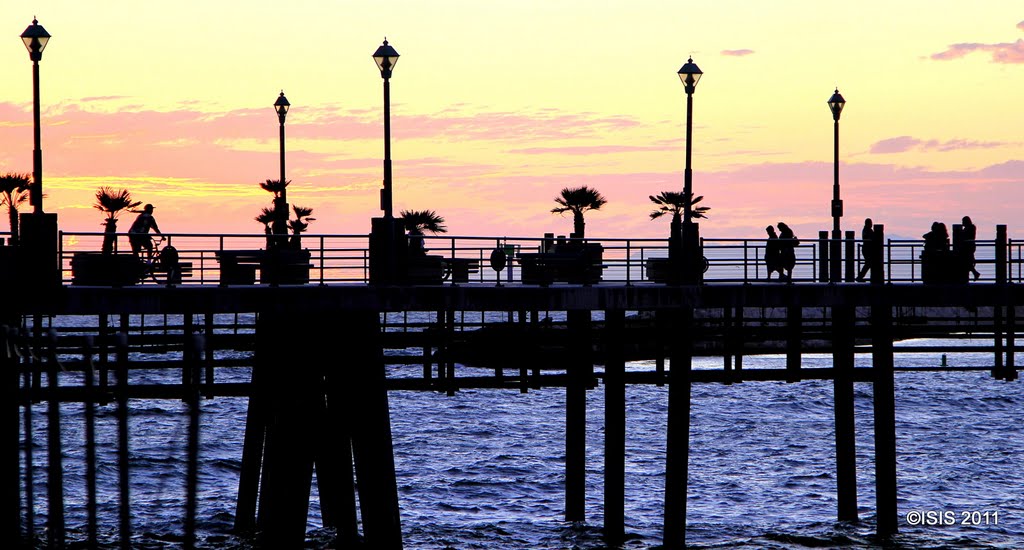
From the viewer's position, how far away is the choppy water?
30719 millimetres

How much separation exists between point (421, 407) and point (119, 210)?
33.9 metres

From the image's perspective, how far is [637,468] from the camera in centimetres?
4319

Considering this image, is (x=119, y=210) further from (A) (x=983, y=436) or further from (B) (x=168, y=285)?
(A) (x=983, y=436)

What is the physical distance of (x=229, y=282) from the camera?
24406 mm

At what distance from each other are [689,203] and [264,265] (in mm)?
9499

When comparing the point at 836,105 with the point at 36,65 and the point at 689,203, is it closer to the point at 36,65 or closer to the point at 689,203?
the point at 689,203

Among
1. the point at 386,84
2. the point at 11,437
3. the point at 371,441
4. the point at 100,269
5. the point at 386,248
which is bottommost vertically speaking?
the point at 371,441

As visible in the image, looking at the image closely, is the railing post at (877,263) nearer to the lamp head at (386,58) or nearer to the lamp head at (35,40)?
the lamp head at (386,58)

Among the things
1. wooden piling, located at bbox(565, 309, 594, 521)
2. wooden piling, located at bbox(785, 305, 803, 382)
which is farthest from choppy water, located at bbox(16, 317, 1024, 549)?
wooden piling, located at bbox(785, 305, 803, 382)

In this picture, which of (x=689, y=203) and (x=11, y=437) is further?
(x=689, y=203)

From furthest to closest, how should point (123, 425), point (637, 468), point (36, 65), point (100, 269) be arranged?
point (637, 468) < point (36, 65) < point (100, 269) < point (123, 425)

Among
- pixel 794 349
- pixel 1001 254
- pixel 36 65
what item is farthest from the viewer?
pixel 1001 254

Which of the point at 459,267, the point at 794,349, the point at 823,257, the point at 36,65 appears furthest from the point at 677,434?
the point at 36,65

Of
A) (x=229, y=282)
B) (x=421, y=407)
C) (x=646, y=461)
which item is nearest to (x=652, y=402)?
(x=421, y=407)
